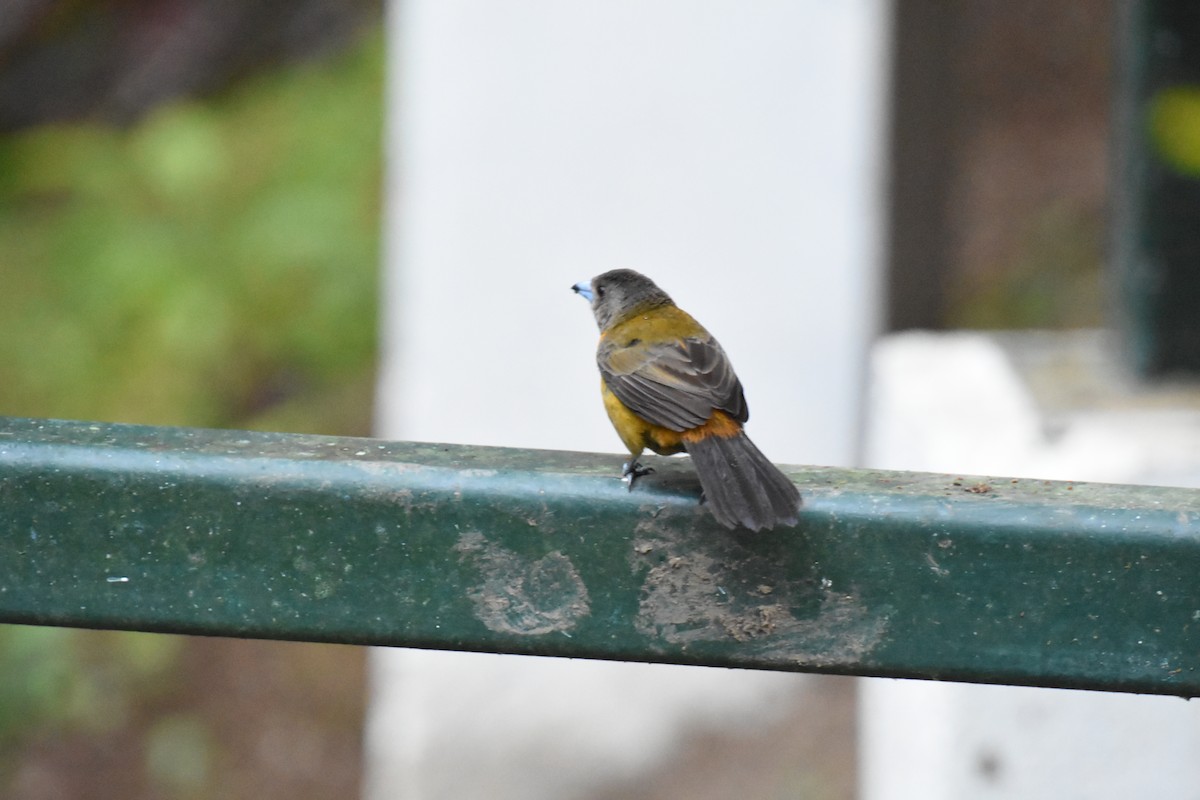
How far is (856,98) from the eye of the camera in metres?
5.07

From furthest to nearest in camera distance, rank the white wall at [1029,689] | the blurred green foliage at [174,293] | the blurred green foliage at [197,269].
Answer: the blurred green foliage at [197,269] < the blurred green foliage at [174,293] < the white wall at [1029,689]

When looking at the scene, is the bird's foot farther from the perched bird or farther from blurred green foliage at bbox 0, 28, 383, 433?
blurred green foliage at bbox 0, 28, 383, 433

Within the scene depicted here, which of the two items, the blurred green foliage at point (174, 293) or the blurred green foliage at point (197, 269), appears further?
the blurred green foliage at point (197, 269)

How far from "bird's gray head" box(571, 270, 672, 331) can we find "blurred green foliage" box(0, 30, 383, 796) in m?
3.77

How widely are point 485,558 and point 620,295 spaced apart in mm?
2277

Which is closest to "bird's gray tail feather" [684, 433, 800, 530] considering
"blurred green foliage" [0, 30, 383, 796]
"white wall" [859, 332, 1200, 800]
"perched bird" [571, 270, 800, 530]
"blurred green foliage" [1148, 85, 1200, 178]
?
"perched bird" [571, 270, 800, 530]

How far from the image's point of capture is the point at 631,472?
2082 mm

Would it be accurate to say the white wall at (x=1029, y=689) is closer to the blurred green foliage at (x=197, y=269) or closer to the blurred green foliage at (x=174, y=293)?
the blurred green foliage at (x=174, y=293)

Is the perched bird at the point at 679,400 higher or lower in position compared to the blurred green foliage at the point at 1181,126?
lower

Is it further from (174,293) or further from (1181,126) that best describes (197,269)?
(1181,126)

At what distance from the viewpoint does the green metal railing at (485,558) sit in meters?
1.92

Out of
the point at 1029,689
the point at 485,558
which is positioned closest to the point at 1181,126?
the point at 485,558

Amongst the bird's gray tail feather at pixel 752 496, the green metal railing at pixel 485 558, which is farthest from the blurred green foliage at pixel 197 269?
the bird's gray tail feather at pixel 752 496

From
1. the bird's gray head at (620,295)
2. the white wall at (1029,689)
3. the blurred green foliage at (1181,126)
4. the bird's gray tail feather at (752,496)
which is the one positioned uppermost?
the blurred green foliage at (1181,126)
